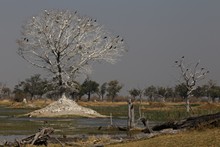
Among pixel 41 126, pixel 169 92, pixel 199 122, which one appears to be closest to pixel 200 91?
pixel 169 92

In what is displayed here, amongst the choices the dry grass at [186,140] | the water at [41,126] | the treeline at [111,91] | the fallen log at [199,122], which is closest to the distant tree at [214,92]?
the treeline at [111,91]

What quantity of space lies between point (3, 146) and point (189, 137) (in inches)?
398

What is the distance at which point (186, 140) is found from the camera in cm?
2447

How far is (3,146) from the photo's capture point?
27.5 metres

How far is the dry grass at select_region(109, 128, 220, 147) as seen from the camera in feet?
76.3

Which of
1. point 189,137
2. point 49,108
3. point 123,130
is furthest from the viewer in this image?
point 49,108

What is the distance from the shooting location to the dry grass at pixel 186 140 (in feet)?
76.3

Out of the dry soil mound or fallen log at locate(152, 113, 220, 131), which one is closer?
Answer: fallen log at locate(152, 113, 220, 131)

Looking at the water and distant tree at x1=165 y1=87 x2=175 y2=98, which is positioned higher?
distant tree at x1=165 y1=87 x2=175 y2=98

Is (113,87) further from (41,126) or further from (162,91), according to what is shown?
(41,126)

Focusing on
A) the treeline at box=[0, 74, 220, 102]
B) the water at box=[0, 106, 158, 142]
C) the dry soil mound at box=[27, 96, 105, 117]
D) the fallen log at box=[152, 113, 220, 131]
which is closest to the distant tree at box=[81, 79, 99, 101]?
the treeline at box=[0, 74, 220, 102]

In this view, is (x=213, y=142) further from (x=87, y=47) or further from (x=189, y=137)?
(x=87, y=47)

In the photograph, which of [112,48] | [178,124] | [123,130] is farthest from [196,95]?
[178,124]

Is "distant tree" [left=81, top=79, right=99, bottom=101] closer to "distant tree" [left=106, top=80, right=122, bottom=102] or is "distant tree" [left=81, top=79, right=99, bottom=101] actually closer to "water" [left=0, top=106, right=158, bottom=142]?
"distant tree" [left=106, top=80, right=122, bottom=102]
